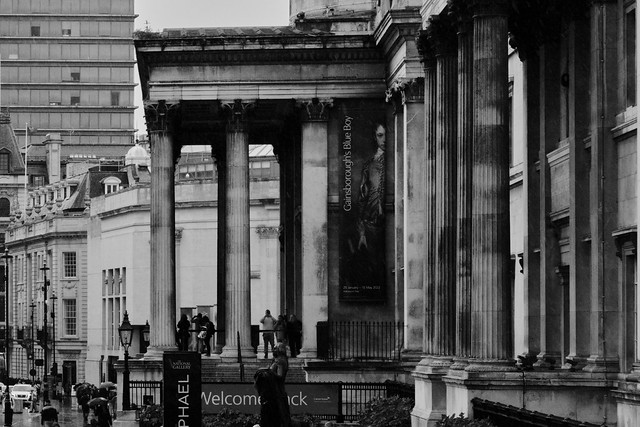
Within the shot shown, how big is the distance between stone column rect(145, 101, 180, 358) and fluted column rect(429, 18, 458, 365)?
67.4 feet

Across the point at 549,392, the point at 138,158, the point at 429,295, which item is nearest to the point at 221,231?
the point at 429,295

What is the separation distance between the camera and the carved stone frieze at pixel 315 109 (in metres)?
67.2

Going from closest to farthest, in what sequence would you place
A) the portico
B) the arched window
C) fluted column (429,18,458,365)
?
fluted column (429,18,458,365) < the portico < the arched window

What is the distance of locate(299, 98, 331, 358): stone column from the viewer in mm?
66688

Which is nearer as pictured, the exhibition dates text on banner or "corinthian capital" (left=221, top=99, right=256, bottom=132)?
the exhibition dates text on banner

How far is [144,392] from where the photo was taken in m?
67.1

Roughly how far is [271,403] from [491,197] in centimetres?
1131

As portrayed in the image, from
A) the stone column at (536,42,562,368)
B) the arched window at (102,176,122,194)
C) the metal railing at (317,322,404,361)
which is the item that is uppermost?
the arched window at (102,176,122,194)

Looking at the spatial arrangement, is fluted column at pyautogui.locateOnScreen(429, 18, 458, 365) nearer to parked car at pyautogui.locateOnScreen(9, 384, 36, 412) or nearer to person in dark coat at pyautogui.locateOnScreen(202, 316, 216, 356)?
person in dark coat at pyautogui.locateOnScreen(202, 316, 216, 356)

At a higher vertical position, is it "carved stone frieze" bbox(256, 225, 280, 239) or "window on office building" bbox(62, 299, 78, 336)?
"carved stone frieze" bbox(256, 225, 280, 239)

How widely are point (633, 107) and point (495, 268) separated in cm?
448

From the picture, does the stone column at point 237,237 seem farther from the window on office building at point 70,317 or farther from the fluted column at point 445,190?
the window on office building at point 70,317

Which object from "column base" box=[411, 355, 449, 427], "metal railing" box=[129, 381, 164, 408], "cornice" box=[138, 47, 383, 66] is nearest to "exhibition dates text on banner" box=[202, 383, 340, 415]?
"column base" box=[411, 355, 449, 427]

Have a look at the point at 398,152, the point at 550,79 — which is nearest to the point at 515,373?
the point at 550,79
